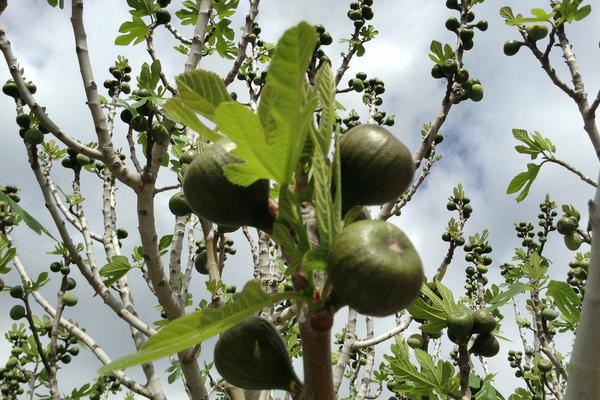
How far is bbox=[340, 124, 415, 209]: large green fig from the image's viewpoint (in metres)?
1.21

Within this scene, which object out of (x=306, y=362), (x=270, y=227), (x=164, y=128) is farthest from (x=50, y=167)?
(x=306, y=362)

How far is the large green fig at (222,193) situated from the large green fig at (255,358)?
0.23m

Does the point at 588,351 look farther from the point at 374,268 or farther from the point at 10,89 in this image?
the point at 10,89

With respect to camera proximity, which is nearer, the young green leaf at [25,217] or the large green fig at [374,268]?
the large green fig at [374,268]

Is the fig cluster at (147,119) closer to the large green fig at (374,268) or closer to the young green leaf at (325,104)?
the young green leaf at (325,104)

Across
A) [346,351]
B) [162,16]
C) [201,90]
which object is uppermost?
[162,16]

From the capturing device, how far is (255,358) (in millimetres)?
1173

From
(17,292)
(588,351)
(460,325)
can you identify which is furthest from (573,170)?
(17,292)

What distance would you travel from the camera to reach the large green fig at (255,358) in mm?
1171

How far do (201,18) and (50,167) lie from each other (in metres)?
2.51

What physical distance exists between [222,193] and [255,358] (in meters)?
0.36

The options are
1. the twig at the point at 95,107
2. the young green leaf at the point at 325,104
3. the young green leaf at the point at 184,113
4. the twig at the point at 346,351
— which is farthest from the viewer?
the twig at the point at 346,351

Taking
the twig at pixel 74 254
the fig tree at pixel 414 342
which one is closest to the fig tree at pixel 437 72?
the fig tree at pixel 414 342

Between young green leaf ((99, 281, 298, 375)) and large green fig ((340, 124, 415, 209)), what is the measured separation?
0.37 metres
